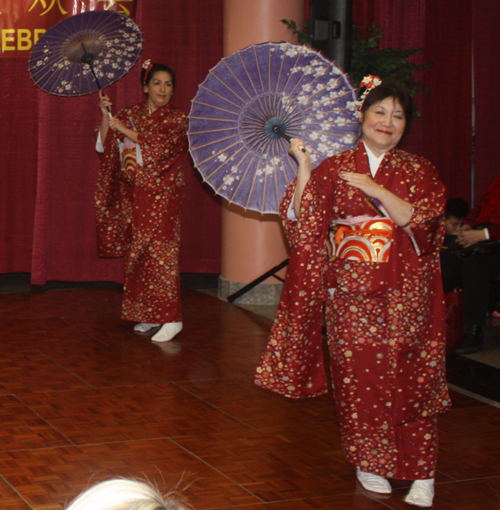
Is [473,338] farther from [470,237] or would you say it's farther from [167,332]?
[167,332]

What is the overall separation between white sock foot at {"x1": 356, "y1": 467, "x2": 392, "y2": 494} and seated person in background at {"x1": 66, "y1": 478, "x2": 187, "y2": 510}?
73.9 inches

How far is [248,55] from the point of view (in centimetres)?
305

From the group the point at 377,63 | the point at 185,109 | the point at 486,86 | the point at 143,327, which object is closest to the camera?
the point at 143,327

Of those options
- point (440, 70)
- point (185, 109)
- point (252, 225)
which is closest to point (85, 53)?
point (185, 109)

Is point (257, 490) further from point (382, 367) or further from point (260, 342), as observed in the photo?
point (260, 342)

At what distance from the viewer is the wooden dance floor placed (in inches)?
100

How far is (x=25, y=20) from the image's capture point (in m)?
5.61

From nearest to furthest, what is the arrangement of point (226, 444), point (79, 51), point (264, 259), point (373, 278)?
point (373, 278)
point (226, 444)
point (79, 51)
point (264, 259)

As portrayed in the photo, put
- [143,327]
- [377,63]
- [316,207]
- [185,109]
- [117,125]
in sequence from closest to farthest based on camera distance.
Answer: [316,207] < [117,125] < [143,327] < [377,63] < [185,109]

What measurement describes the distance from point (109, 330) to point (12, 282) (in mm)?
1662

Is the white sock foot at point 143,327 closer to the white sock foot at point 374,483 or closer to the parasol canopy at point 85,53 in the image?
the parasol canopy at point 85,53

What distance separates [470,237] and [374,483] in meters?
2.13

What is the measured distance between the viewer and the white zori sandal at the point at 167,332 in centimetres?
Answer: 449

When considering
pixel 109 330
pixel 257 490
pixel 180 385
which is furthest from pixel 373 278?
pixel 109 330
